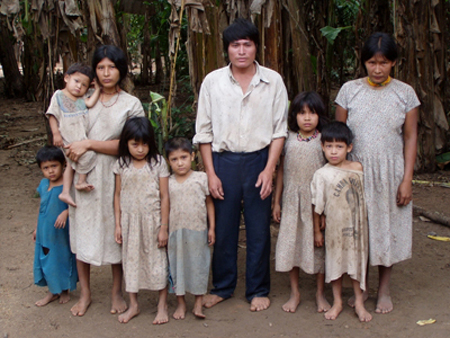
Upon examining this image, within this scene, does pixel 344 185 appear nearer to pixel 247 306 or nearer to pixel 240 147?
pixel 240 147

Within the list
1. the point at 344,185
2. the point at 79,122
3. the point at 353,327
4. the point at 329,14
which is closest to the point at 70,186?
the point at 79,122

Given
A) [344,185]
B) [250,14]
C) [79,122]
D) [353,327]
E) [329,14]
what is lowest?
[353,327]

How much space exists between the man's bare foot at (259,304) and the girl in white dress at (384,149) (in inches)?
28.1

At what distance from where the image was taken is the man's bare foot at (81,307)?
10.1 feet

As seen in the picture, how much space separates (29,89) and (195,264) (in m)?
11.5

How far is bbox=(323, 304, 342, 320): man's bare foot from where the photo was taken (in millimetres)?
2920

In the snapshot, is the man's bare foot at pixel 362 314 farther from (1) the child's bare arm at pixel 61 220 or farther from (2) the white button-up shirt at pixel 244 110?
(1) the child's bare arm at pixel 61 220

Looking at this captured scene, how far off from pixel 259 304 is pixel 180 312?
1.65 ft

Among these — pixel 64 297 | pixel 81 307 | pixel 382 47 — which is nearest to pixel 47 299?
pixel 64 297

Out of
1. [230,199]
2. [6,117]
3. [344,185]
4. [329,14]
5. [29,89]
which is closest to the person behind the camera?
[344,185]

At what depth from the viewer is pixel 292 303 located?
3.07 meters

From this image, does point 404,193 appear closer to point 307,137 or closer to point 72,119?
point 307,137

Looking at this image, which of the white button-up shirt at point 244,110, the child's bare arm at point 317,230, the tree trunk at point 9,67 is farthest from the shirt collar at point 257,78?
the tree trunk at point 9,67

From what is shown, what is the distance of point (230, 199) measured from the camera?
9.80 feet
